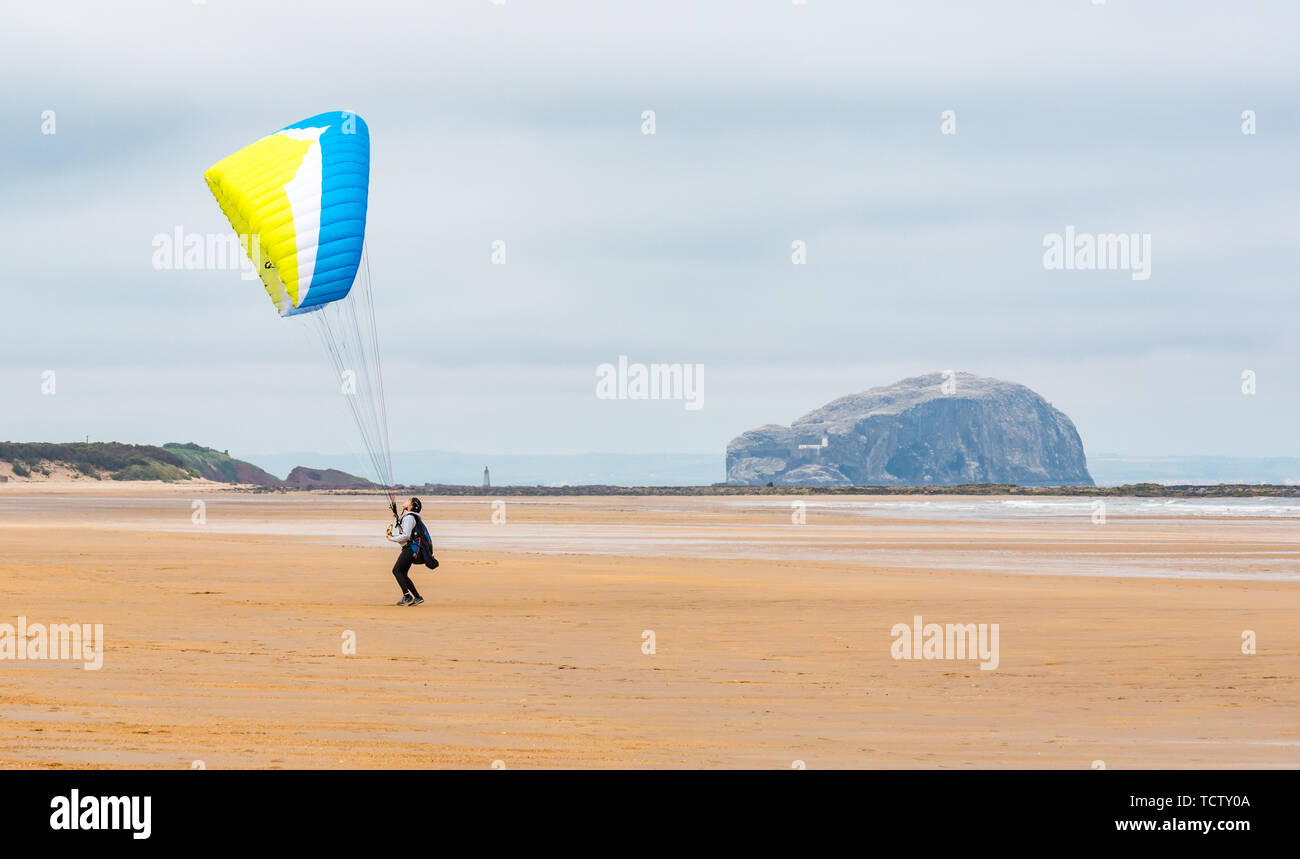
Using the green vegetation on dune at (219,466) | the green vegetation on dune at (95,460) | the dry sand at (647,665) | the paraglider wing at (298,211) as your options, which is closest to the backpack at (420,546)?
the dry sand at (647,665)

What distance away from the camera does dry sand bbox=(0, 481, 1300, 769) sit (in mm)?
9141

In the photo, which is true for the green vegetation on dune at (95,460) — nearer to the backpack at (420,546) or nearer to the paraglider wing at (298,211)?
the paraglider wing at (298,211)

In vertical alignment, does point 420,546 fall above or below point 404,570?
above

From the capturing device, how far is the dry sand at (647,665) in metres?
9.14

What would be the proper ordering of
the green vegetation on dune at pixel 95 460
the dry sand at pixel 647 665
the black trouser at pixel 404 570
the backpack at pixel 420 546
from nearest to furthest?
the dry sand at pixel 647 665 → the backpack at pixel 420 546 → the black trouser at pixel 404 570 → the green vegetation on dune at pixel 95 460

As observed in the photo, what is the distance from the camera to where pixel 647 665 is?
44.4 ft

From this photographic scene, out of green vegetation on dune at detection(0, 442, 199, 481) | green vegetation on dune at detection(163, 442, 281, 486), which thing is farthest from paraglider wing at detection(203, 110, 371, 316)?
green vegetation on dune at detection(163, 442, 281, 486)

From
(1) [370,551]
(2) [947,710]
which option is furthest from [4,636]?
(1) [370,551]

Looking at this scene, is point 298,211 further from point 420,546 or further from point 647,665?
point 647,665

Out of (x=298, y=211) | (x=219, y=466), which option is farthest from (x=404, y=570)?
(x=219, y=466)

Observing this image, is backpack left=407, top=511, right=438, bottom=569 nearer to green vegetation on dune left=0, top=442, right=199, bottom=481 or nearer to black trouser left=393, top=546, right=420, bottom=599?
black trouser left=393, top=546, right=420, bottom=599

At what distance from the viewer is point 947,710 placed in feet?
35.9
